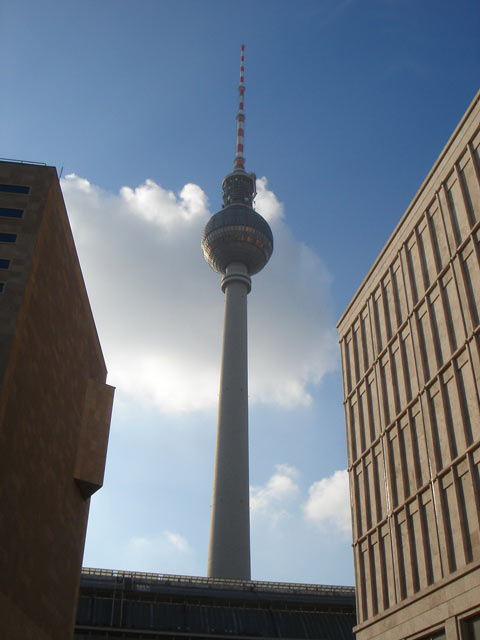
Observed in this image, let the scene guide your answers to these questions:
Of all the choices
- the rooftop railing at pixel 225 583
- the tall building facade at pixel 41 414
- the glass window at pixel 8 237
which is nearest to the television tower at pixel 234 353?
the rooftop railing at pixel 225 583

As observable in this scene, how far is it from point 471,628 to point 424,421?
11.4 m

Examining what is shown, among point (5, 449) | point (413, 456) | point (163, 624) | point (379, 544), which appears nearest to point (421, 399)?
point (413, 456)

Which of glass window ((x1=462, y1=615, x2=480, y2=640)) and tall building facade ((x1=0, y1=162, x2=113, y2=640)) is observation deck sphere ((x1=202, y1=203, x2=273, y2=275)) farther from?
glass window ((x1=462, y1=615, x2=480, y2=640))

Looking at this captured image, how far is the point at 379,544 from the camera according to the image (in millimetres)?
42969

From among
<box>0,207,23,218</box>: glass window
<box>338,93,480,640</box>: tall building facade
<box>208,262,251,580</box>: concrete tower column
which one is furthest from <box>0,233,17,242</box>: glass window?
<box>208,262,251,580</box>: concrete tower column

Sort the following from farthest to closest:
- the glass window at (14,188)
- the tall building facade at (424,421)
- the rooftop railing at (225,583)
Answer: the rooftop railing at (225,583), the glass window at (14,188), the tall building facade at (424,421)

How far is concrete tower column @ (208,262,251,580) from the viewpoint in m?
96.8

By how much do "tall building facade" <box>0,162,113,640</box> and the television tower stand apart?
46.3 meters

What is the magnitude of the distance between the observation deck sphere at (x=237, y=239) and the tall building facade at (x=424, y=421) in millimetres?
81228

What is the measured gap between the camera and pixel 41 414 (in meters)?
41.6

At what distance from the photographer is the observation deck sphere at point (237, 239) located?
130 m

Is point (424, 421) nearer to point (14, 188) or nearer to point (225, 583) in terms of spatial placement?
point (14, 188)

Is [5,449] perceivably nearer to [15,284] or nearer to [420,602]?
[15,284]

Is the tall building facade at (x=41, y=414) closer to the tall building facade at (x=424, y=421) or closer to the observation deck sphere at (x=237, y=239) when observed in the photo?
the tall building facade at (x=424, y=421)
